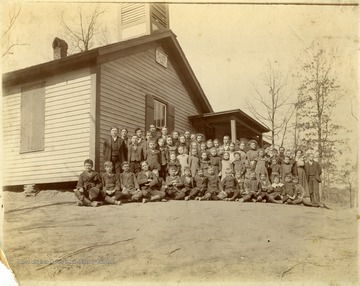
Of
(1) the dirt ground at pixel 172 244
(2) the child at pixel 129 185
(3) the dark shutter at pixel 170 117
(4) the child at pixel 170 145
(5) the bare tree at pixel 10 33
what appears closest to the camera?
(1) the dirt ground at pixel 172 244

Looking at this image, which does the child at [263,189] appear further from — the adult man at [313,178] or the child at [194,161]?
the child at [194,161]

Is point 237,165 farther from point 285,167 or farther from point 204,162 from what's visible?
point 285,167

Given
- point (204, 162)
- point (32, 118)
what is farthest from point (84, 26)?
point (204, 162)

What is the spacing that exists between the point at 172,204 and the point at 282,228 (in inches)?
60.7

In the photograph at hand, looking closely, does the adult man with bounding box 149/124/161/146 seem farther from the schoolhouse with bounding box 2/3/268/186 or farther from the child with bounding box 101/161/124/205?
the child with bounding box 101/161/124/205

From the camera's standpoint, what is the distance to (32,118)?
6.55m

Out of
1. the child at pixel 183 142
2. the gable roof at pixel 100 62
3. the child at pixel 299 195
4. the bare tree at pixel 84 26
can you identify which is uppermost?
the bare tree at pixel 84 26

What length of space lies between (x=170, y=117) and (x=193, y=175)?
1213 millimetres

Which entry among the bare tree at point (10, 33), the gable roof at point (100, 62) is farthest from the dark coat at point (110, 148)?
the bare tree at point (10, 33)

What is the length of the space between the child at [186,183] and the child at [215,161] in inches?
16.1

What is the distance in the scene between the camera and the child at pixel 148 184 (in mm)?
6383

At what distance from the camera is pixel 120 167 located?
6484 millimetres

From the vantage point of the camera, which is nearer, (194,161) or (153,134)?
(194,161)

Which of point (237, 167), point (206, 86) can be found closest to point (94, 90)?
point (206, 86)
